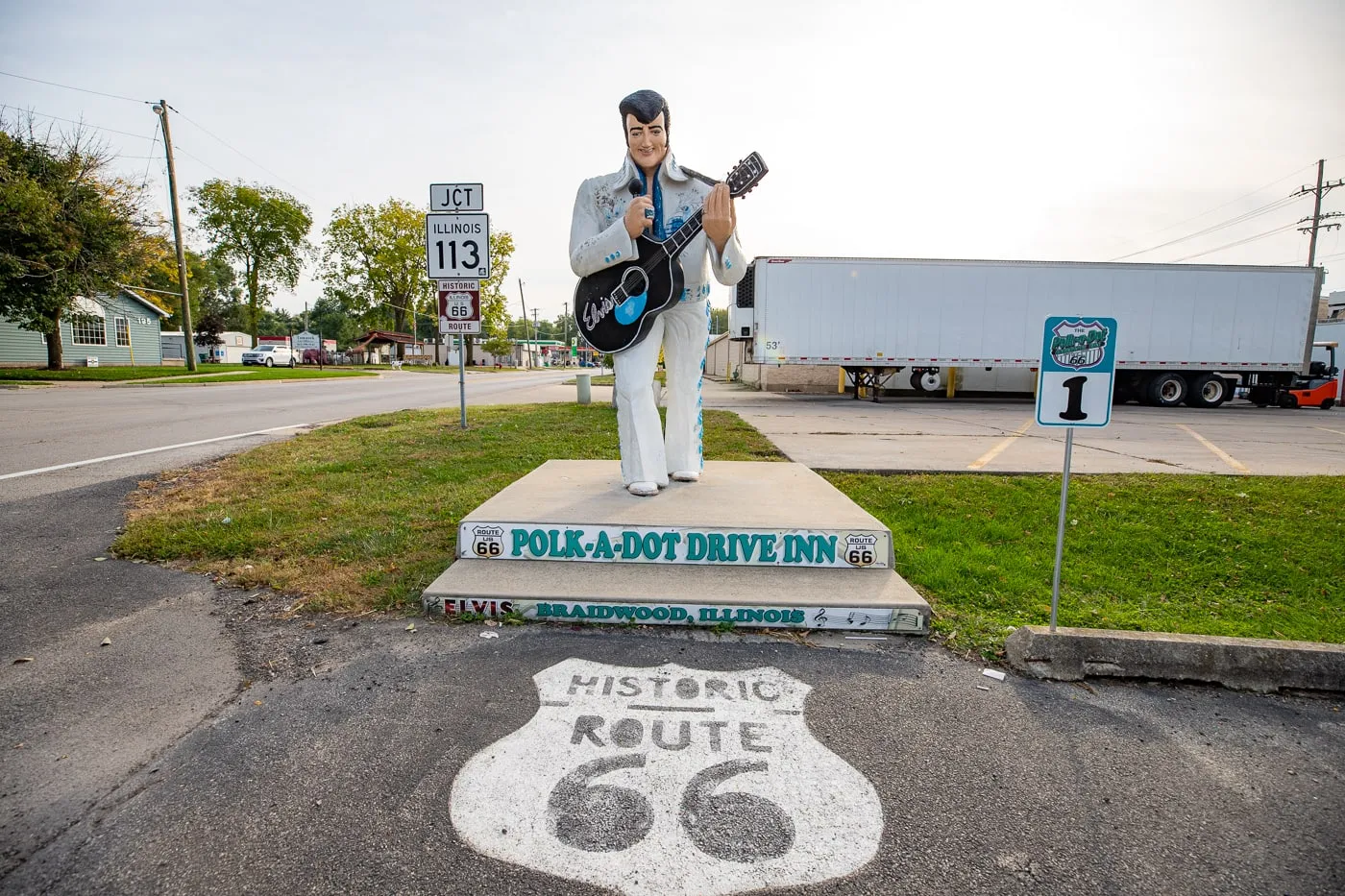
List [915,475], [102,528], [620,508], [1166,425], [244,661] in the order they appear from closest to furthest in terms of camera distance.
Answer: [244,661] < [620,508] < [102,528] < [915,475] < [1166,425]

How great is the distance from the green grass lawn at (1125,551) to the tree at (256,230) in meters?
59.9

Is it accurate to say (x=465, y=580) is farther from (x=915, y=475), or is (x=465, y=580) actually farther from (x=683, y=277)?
(x=915, y=475)

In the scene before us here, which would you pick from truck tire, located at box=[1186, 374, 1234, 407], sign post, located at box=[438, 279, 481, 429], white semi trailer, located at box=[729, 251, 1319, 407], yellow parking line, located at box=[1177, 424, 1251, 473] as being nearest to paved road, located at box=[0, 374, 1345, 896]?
yellow parking line, located at box=[1177, 424, 1251, 473]

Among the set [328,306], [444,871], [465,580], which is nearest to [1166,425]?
[465,580]

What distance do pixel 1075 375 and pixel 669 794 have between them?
2565 mm

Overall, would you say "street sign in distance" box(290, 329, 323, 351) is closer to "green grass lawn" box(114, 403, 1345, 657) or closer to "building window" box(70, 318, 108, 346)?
"building window" box(70, 318, 108, 346)

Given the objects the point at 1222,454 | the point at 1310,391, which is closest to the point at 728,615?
the point at 1222,454

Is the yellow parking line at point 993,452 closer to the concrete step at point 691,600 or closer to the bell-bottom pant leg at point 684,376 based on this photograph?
the bell-bottom pant leg at point 684,376

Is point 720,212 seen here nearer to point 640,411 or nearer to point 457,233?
point 640,411

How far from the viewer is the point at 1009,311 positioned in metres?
18.4

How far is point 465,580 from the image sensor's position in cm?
358

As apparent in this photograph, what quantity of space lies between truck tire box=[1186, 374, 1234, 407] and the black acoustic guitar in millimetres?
21529

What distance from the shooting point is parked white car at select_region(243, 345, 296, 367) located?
50281 millimetres

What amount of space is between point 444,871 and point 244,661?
1.74 metres
